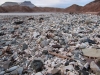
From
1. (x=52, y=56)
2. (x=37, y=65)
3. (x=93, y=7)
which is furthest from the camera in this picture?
(x=93, y=7)

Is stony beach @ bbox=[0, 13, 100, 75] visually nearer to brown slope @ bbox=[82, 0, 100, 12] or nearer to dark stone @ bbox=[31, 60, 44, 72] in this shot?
dark stone @ bbox=[31, 60, 44, 72]

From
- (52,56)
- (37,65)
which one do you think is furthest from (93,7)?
(37,65)

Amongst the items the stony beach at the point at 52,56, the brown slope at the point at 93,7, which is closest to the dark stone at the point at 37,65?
the stony beach at the point at 52,56

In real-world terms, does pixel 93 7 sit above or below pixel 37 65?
above

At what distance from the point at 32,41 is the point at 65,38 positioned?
115 centimetres

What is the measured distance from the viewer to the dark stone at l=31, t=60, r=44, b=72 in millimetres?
4156

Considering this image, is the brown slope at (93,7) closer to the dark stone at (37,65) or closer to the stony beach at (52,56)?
the stony beach at (52,56)

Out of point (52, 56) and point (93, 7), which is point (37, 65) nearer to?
point (52, 56)

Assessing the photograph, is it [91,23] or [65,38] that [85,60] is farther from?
[91,23]

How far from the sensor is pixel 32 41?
20.7ft

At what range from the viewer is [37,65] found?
4.25m

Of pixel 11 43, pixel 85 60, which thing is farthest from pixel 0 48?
pixel 85 60

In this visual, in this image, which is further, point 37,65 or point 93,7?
point 93,7

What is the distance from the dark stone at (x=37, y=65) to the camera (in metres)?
4.16
